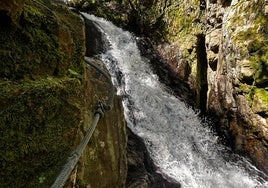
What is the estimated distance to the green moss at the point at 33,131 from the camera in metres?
1.57

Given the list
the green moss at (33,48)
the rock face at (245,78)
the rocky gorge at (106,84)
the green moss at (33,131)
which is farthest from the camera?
the rock face at (245,78)

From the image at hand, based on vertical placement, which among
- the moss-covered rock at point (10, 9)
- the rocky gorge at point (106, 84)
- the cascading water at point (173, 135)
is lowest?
the cascading water at point (173, 135)

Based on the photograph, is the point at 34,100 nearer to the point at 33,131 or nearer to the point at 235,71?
the point at 33,131

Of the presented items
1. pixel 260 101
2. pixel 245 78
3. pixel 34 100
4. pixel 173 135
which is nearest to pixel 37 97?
pixel 34 100

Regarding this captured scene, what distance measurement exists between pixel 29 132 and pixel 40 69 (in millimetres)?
541

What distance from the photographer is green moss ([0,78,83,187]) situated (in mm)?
1574

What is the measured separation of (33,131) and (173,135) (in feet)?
23.5

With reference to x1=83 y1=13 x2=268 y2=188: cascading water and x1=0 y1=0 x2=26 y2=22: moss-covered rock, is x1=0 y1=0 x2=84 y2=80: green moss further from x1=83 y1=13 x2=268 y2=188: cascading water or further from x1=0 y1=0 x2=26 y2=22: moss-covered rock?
x1=83 y1=13 x2=268 y2=188: cascading water

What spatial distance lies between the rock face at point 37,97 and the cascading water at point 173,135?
5138 mm

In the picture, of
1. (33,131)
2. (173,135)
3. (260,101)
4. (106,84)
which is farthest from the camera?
(173,135)

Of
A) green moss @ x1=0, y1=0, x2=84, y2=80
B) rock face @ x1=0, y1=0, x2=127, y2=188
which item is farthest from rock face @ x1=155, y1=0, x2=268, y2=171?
green moss @ x1=0, y1=0, x2=84, y2=80

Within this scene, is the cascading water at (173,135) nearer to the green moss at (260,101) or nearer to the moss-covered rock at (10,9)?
the green moss at (260,101)

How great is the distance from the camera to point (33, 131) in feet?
5.54

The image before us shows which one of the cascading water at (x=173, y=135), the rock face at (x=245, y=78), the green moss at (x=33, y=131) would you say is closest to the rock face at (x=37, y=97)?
the green moss at (x=33, y=131)
